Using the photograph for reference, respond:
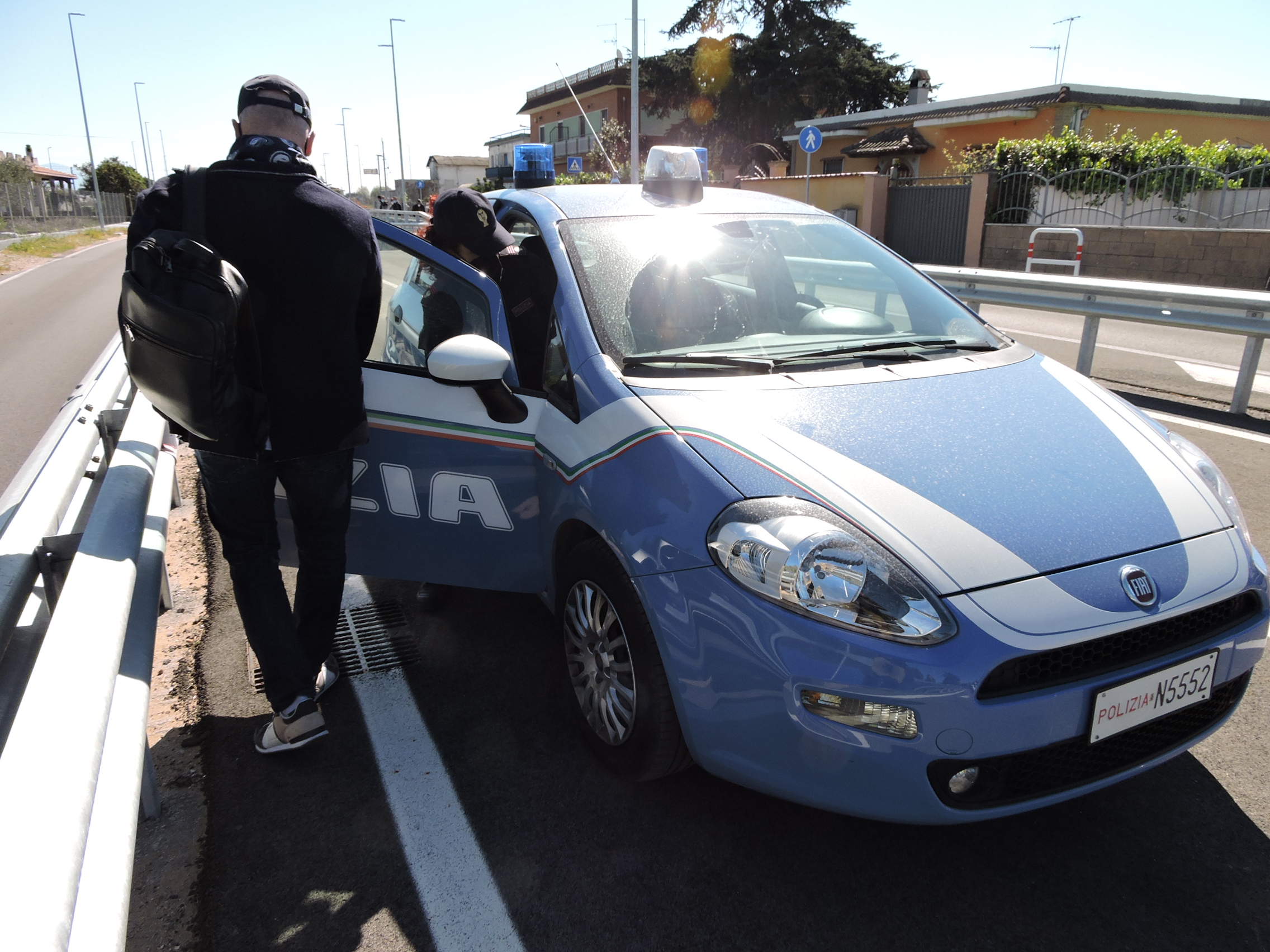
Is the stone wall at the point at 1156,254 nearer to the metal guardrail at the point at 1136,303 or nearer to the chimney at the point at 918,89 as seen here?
the metal guardrail at the point at 1136,303

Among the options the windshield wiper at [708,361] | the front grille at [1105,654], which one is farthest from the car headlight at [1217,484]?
the windshield wiper at [708,361]

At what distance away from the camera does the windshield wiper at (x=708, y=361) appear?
2658 mm

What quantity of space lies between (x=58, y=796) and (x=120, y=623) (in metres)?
0.67

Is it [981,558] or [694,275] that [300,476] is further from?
[981,558]

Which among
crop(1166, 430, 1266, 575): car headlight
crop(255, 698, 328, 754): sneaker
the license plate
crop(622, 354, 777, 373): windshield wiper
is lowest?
crop(255, 698, 328, 754): sneaker

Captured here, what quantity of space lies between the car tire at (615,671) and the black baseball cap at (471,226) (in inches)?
57.0

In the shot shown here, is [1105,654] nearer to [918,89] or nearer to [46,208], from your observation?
[918,89]

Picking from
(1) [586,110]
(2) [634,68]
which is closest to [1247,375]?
(2) [634,68]

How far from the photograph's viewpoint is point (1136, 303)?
712 centimetres

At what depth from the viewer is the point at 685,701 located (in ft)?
7.02

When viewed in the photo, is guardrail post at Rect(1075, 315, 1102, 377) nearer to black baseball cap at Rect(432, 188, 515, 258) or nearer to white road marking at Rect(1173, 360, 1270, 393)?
white road marking at Rect(1173, 360, 1270, 393)

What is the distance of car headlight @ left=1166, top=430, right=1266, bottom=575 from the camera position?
227 centimetres

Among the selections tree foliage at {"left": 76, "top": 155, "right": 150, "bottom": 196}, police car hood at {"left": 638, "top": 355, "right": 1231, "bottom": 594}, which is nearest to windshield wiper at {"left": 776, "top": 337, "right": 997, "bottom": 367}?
police car hood at {"left": 638, "top": 355, "right": 1231, "bottom": 594}

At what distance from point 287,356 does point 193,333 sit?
0.29 metres
